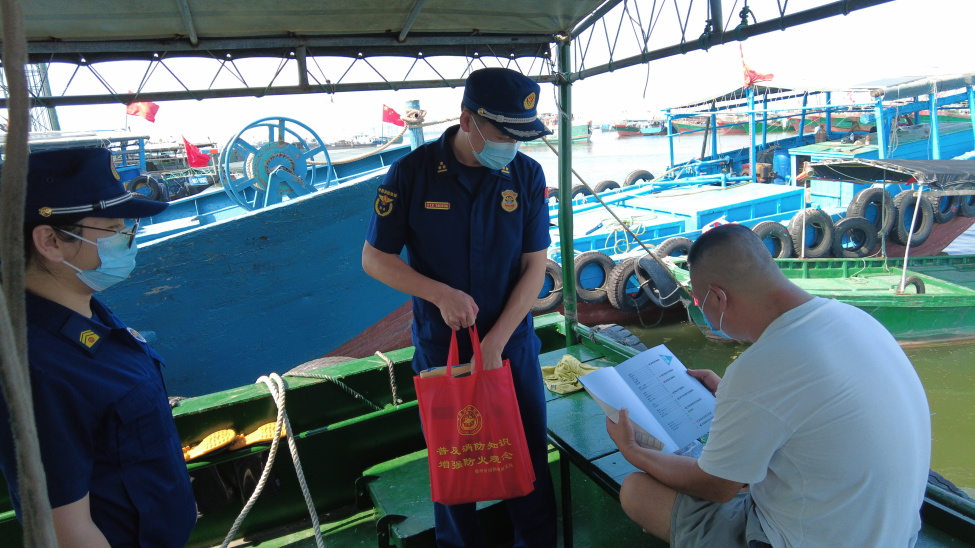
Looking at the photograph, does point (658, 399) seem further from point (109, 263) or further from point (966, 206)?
point (966, 206)

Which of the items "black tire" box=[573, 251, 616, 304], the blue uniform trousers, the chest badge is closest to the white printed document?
the blue uniform trousers

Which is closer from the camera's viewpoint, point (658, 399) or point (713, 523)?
point (713, 523)

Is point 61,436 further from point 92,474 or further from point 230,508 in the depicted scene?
point 230,508

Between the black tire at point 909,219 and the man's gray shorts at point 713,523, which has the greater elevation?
the man's gray shorts at point 713,523

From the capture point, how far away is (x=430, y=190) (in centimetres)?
181

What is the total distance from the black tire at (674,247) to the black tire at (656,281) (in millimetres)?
340

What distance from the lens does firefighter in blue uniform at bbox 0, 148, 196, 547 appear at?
A: 1071 millimetres

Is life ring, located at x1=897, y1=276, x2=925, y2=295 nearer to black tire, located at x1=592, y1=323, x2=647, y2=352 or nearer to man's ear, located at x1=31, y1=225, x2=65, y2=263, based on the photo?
black tire, located at x1=592, y1=323, x2=647, y2=352

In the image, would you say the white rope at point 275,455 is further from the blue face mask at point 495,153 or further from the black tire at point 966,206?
the black tire at point 966,206

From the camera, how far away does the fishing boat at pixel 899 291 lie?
7.81m

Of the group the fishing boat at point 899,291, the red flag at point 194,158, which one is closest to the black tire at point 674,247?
the fishing boat at point 899,291

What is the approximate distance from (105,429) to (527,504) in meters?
1.27

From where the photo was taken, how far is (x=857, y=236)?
1077cm

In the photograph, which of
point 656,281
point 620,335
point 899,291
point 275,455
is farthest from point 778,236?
point 275,455
